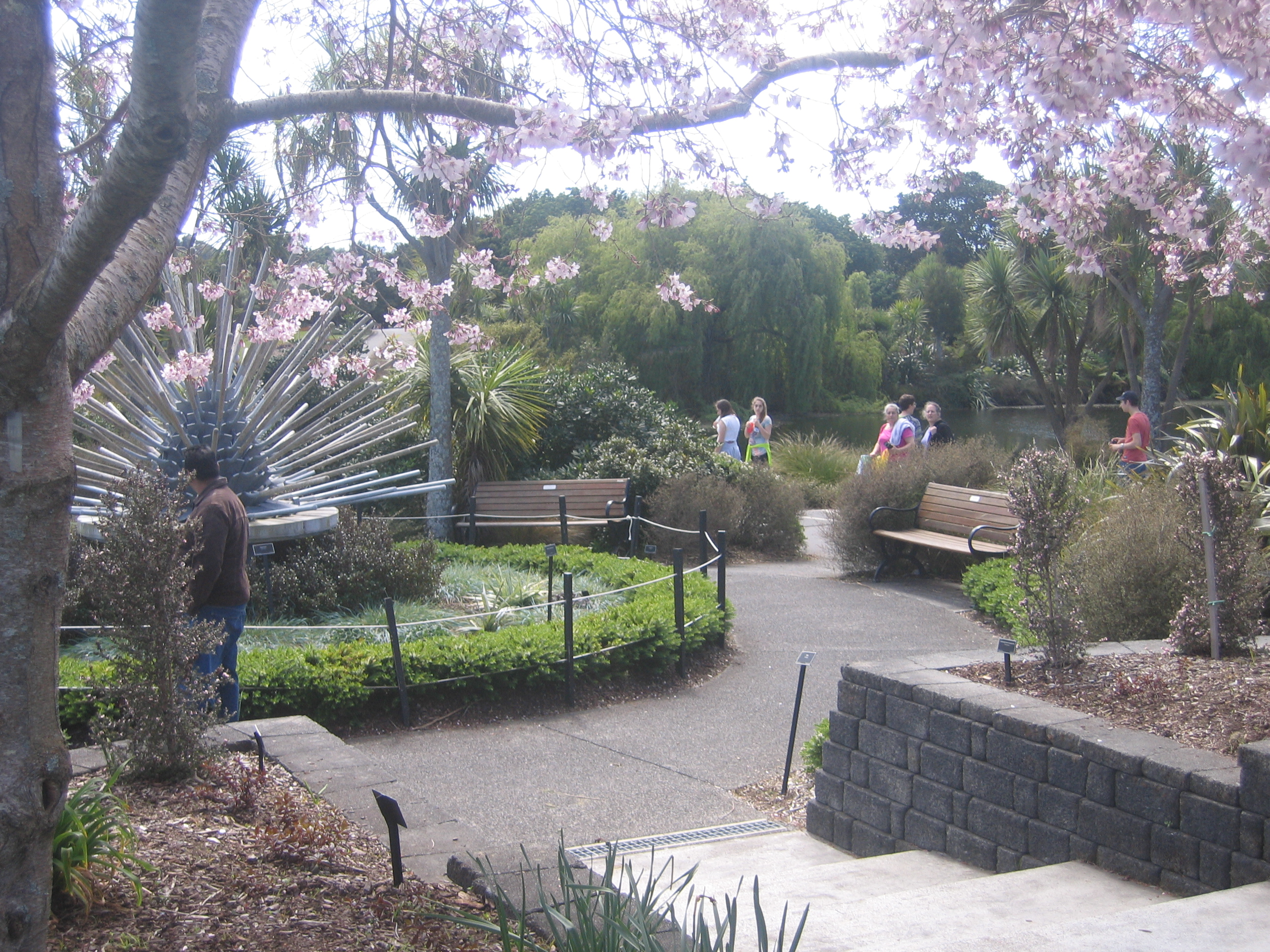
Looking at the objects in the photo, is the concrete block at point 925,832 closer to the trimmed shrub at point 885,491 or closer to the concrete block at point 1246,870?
the concrete block at point 1246,870

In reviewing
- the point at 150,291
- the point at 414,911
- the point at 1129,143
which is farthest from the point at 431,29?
the point at 414,911

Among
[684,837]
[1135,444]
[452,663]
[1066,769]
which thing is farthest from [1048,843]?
[1135,444]

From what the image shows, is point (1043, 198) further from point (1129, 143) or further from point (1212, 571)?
point (1212, 571)

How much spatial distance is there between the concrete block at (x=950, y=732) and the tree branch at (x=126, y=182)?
12.2 ft

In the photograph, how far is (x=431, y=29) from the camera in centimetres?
551

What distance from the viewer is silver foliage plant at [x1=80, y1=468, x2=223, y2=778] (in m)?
4.04

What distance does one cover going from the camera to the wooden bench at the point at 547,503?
13.3 meters

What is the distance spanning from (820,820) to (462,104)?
12.4ft

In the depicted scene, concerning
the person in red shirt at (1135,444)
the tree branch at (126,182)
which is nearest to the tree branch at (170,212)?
the tree branch at (126,182)

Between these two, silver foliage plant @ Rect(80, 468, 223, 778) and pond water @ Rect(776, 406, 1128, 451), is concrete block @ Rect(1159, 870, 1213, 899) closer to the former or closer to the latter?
silver foliage plant @ Rect(80, 468, 223, 778)

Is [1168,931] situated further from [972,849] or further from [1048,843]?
[972,849]

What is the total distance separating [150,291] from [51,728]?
122 cm

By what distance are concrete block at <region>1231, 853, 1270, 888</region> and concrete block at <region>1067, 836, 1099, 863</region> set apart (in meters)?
0.54

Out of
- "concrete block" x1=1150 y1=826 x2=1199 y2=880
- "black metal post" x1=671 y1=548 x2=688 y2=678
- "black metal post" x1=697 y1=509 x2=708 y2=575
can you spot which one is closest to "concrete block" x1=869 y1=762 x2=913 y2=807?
"concrete block" x1=1150 y1=826 x2=1199 y2=880
